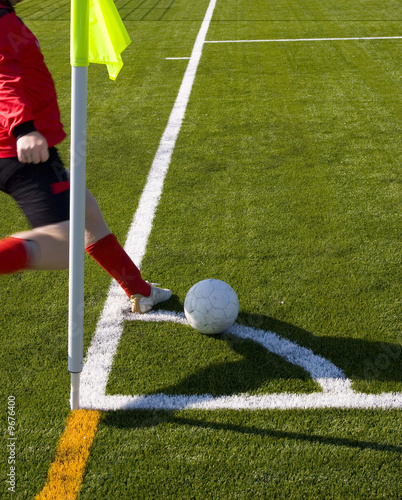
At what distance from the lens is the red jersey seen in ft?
7.52

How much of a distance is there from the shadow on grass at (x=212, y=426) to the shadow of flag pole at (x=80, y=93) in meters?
0.29

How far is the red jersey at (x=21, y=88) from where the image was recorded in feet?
7.52

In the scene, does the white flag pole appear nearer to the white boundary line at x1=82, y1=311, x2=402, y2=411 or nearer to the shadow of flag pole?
the shadow of flag pole

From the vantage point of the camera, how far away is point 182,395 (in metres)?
2.63

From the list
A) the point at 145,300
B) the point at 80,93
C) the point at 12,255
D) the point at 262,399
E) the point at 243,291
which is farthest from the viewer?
the point at 243,291

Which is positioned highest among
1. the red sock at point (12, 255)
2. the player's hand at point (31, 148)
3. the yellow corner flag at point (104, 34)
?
the yellow corner flag at point (104, 34)

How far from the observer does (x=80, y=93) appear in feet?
6.63

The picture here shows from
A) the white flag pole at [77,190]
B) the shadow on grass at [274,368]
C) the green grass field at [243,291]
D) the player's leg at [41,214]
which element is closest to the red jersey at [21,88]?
the player's leg at [41,214]

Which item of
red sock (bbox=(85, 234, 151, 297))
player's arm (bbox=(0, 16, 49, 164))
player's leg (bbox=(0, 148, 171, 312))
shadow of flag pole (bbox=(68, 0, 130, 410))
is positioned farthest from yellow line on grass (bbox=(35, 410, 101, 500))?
player's arm (bbox=(0, 16, 49, 164))

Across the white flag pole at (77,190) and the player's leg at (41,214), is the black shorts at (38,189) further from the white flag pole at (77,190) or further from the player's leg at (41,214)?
the white flag pole at (77,190)

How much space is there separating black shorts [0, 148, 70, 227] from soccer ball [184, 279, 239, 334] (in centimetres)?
88

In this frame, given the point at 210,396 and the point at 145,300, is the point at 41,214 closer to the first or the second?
the point at 145,300

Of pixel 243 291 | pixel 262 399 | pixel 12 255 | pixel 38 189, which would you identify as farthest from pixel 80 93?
pixel 243 291

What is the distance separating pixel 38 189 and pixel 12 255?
0.32 meters
